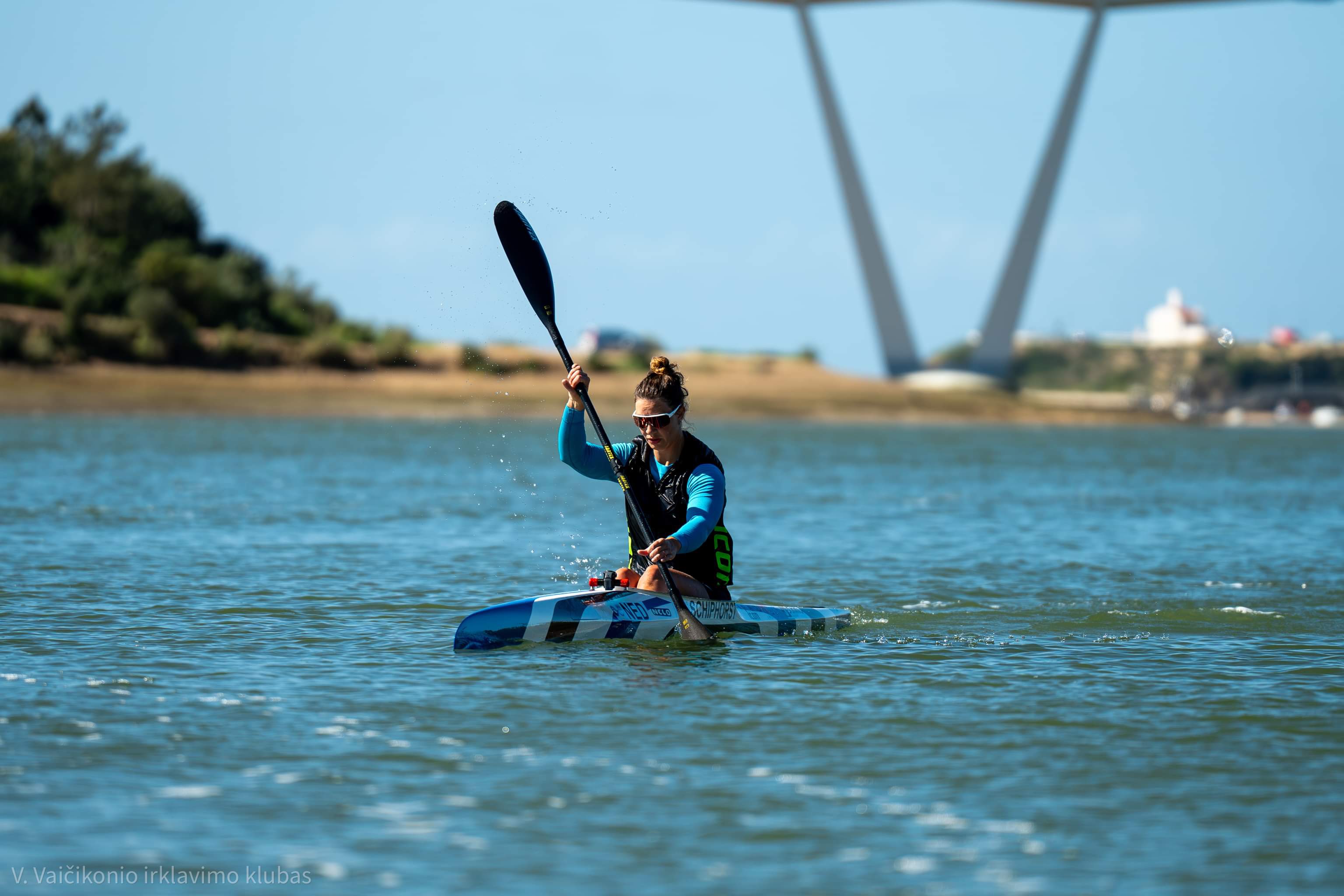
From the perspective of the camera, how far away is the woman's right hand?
846 cm

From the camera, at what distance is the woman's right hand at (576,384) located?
846cm

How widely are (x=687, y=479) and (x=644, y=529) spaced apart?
1.18 feet

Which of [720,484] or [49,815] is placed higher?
[720,484]

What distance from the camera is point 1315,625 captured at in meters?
10.5

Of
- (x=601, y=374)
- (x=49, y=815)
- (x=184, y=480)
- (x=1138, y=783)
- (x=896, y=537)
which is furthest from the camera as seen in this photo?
(x=601, y=374)

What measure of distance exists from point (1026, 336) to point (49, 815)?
103 meters

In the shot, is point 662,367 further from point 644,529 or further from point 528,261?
point 528,261

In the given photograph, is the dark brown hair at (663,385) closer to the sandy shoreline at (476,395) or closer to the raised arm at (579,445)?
the raised arm at (579,445)

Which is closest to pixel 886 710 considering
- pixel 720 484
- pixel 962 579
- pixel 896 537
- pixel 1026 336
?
pixel 720 484

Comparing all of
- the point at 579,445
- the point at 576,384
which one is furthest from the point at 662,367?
the point at 579,445

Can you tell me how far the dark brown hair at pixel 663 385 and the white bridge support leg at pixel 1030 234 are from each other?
48.2m

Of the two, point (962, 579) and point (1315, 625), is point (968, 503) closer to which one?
point (962, 579)

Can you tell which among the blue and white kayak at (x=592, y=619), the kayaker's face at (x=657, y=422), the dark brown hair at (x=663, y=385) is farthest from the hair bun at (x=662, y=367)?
the blue and white kayak at (x=592, y=619)

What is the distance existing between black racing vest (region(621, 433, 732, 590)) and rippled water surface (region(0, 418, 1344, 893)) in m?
0.51
